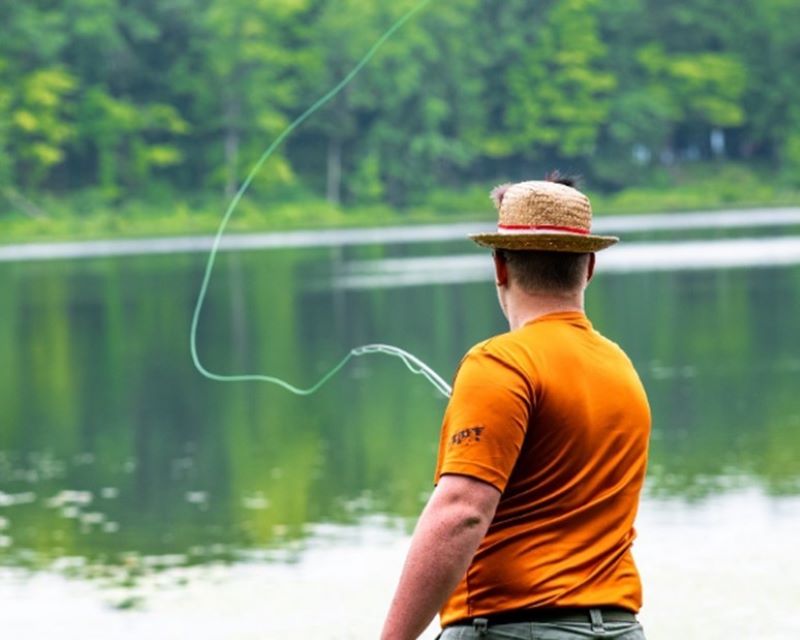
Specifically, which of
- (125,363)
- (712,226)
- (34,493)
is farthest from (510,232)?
(712,226)

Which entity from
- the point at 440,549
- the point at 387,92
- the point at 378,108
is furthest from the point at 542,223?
the point at 378,108

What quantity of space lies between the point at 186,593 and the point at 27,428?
8619 millimetres

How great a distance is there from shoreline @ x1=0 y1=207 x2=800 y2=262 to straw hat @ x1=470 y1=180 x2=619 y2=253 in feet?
174

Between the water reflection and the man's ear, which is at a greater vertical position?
the man's ear

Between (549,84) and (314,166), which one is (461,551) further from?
(549,84)

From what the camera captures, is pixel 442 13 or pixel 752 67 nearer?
pixel 442 13

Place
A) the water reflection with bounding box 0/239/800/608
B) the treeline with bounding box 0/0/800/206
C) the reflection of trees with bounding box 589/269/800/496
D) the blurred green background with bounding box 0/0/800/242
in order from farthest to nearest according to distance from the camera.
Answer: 1. the treeline with bounding box 0/0/800/206
2. the blurred green background with bounding box 0/0/800/242
3. the reflection of trees with bounding box 589/269/800/496
4. the water reflection with bounding box 0/239/800/608

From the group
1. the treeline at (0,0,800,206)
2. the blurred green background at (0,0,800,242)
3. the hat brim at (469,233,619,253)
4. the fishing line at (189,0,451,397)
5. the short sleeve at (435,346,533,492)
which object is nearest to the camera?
the short sleeve at (435,346,533,492)

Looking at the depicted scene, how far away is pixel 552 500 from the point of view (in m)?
3.14

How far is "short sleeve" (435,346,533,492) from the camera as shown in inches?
118

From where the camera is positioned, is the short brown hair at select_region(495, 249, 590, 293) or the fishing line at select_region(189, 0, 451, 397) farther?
the fishing line at select_region(189, 0, 451, 397)

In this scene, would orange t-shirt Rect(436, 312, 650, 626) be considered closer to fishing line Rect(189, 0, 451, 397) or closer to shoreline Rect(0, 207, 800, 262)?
fishing line Rect(189, 0, 451, 397)

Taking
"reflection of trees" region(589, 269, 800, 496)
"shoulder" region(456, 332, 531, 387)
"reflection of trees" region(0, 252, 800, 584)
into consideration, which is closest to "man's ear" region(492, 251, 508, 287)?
"shoulder" region(456, 332, 531, 387)

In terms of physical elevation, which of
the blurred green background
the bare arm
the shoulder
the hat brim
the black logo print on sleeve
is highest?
the blurred green background
